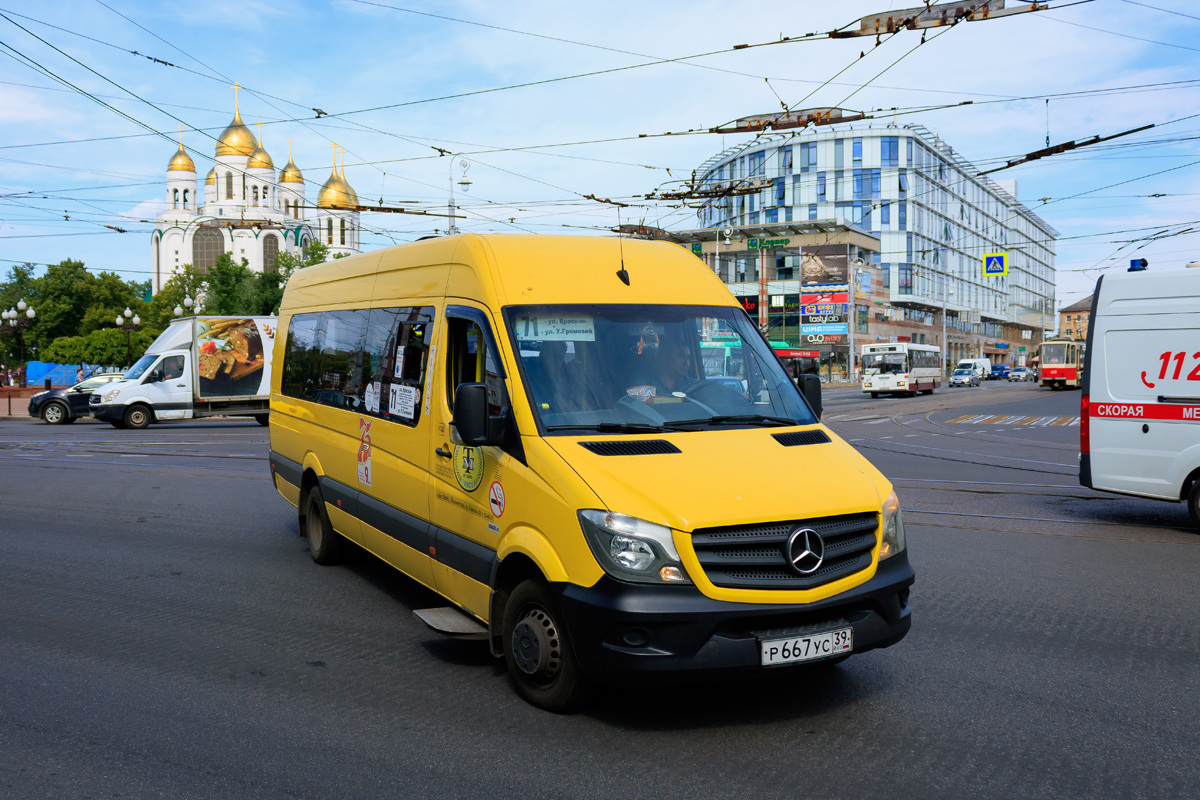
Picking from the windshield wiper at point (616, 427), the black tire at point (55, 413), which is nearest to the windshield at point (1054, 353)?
the black tire at point (55, 413)

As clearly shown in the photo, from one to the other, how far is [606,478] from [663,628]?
0.66 meters

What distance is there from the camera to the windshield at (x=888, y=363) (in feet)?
161

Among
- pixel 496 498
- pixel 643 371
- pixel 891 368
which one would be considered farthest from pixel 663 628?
pixel 891 368

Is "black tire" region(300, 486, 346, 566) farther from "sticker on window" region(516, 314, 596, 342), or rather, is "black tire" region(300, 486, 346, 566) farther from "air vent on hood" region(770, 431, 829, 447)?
"air vent on hood" region(770, 431, 829, 447)

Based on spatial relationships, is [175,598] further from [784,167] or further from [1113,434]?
[784,167]

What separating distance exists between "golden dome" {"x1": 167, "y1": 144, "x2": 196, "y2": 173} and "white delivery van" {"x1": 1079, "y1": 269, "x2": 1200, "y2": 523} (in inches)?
4733

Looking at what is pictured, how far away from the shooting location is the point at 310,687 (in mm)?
4734

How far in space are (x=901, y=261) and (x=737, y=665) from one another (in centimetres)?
9398

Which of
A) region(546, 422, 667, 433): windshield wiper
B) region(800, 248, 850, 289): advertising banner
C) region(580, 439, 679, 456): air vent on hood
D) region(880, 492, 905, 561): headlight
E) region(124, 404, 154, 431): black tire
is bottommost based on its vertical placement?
region(124, 404, 154, 431): black tire

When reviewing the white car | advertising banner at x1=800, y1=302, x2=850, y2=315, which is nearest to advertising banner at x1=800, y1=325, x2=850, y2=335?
advertising banner at x1=800, y1=302, x2=850, y2=315

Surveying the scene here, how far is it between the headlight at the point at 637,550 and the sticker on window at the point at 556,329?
4.17 ft

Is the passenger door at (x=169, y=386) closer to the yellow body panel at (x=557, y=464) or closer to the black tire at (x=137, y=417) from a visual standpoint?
the black tire at (x=137, y=417)

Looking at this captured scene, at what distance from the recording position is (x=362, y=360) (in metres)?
6.74

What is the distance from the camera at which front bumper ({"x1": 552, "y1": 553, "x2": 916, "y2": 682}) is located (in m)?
3.84
